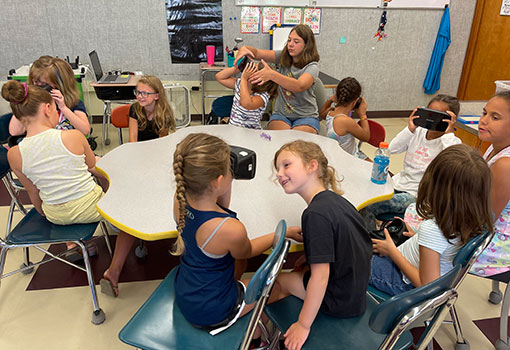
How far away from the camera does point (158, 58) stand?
445 centimetres

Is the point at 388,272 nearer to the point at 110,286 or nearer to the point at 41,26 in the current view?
the point at 110,286

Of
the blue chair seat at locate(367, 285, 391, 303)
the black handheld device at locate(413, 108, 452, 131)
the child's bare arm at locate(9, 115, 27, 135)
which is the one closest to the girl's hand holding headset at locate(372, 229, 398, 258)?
the blue chair seat at locate(367, 285, 391, 303)

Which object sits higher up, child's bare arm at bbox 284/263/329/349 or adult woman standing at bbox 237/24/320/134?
adult woman standing at bbox 237/24/320/134

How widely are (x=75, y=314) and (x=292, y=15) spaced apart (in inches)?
A: 155

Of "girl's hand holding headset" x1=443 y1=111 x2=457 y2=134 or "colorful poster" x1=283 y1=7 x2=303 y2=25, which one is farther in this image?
"colorful poster" x1=283 y1=7 x2=303 y2=25

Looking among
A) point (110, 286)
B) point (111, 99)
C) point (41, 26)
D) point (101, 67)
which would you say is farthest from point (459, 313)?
point (41, 26)

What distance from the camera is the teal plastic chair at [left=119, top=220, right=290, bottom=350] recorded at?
3.33 ft

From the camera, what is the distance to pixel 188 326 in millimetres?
1196

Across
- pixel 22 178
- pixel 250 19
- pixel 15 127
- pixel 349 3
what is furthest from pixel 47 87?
pixel 349 3

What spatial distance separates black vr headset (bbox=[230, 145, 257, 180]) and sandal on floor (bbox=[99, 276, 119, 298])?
101 centimetres

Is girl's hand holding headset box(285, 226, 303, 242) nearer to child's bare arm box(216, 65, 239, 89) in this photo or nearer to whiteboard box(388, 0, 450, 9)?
child's bare arm box(216, 65, 239, 89)

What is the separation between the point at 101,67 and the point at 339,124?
3205mm

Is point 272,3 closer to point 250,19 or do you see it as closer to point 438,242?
point 250,19

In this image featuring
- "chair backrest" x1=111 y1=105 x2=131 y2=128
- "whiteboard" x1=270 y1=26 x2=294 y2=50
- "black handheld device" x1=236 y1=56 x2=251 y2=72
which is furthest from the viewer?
"whiteboard" x1=270 y1=26 x2=294 y2=50
